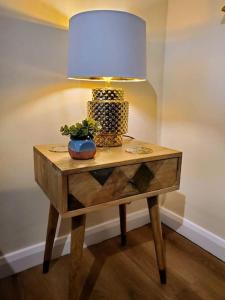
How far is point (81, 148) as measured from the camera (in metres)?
0.88

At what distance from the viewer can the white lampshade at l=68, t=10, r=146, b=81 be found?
3.04 ft

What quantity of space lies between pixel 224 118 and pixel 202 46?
0.42 metres

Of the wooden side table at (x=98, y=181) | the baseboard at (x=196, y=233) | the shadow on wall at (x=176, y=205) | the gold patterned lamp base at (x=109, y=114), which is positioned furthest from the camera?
the shadow on wall at (x=176, y=205)

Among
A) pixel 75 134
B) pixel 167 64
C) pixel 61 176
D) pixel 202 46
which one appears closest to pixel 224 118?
pixel 202 46

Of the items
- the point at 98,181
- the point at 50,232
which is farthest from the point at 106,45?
the point at 50,232

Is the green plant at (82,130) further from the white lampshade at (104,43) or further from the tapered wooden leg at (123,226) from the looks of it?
the tapered wooden leg at (123,226)

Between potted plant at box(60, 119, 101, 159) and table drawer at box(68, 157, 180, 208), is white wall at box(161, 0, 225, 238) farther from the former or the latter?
potted plant at box(60, 119, 101, 159)

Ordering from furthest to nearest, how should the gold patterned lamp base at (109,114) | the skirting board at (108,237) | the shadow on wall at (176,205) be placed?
the shadow on wall at (176,205)
the skirting board at (108,237)
the gold patterned lamp base at (109,114)

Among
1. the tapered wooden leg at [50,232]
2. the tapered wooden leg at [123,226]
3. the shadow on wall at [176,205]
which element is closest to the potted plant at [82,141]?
the tapered wooden leg at [50,232]

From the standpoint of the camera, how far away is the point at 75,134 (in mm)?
903

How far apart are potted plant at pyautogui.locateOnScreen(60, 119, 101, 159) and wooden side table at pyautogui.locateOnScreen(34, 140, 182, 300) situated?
0.03m

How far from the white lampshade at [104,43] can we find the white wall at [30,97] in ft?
0.73

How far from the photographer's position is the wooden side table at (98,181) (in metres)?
0.83

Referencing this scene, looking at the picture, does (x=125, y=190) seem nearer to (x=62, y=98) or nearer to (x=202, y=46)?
(x=62, y=98)
